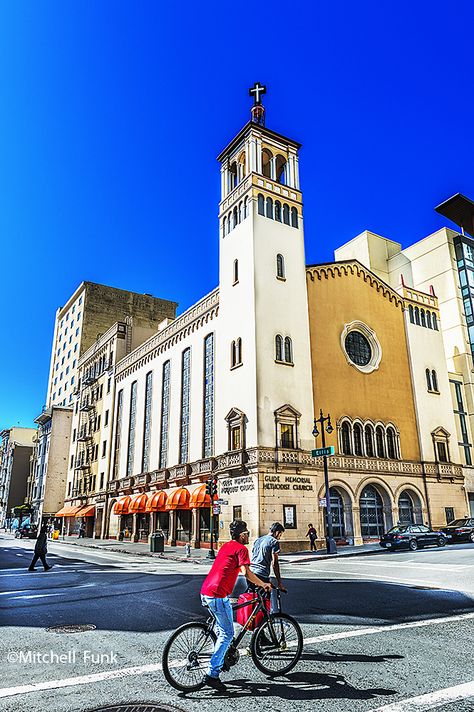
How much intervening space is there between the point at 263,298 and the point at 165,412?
1613 centimetres

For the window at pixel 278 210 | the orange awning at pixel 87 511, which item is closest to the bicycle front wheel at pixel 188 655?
the window at pixel 278 210

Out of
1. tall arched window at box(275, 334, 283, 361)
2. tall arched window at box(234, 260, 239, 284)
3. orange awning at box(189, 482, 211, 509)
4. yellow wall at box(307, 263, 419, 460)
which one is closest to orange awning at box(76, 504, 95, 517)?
orange awning at box(189, 482, 211, 509)

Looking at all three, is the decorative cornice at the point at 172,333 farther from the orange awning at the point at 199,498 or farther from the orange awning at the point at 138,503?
the orange awning at the point at 138,503

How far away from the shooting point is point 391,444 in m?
36.4

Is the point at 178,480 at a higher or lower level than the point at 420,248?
lower

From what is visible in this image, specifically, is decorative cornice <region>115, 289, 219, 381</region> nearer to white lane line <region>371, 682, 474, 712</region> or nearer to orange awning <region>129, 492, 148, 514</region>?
orange awning <region>129, 492, 148, 514</region>

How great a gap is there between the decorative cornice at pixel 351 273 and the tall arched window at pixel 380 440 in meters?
11.0

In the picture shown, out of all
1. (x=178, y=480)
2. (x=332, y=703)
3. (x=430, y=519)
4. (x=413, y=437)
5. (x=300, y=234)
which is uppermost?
(x=300, y=234)

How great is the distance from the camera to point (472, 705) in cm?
503

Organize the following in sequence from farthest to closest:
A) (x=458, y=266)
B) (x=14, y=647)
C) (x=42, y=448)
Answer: (x=42, y=448), (x=458, y=266), (x=14, y=647)

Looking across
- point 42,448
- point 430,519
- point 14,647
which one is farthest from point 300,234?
point 42,448

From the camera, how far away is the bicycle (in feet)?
18.0

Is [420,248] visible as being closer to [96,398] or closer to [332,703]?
[96,398]

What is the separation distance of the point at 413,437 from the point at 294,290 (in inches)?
560
